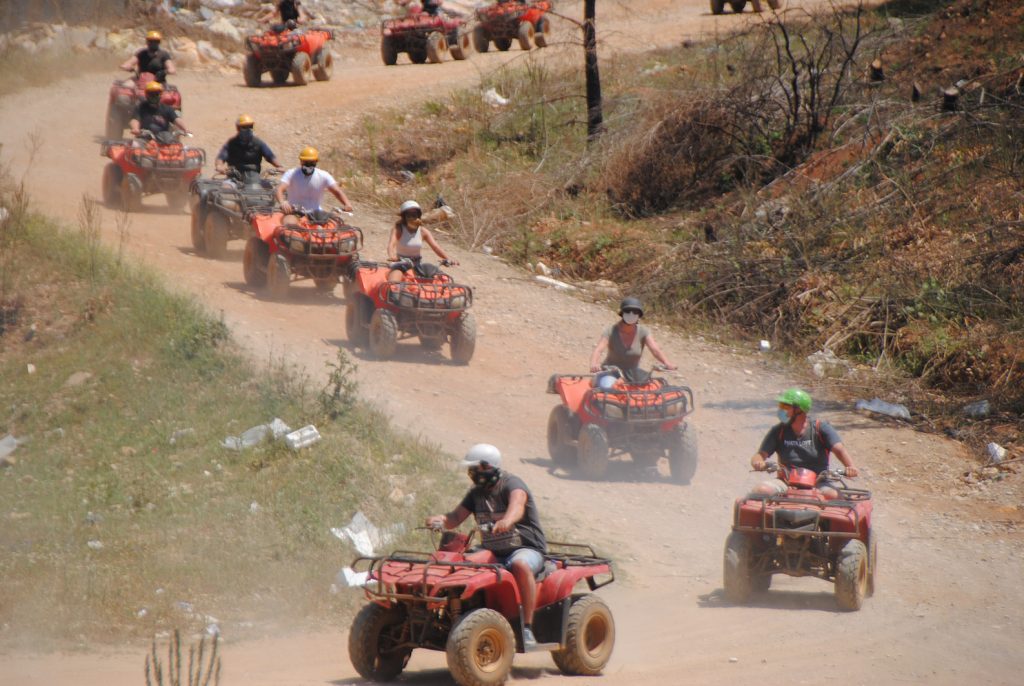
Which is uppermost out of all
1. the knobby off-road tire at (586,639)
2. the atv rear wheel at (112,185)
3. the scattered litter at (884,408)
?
the atv rear wheel at (112,185)

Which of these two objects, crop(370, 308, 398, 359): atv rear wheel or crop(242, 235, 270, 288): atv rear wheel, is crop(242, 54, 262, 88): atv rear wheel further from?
crop(370, 308, 398, 359): atv rear wheel

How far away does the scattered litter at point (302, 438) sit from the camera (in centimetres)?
1053

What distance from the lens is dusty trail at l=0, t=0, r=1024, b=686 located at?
743 cm

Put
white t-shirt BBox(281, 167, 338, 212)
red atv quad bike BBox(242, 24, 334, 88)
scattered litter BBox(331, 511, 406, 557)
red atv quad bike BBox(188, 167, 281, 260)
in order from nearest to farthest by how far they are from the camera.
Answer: scattered litter BBox(331, 511, 406, 557)
white t-shirt BBox(281, 167, 338, 212)
red atv quad bike BBox(188, 167, 281, 260)
red atv quad bike BBox(242, 24, 334, 88)

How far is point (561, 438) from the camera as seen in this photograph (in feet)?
38.2

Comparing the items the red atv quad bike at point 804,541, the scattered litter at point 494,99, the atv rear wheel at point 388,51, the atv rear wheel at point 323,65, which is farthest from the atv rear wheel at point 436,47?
the red atv quad bike at point 804,541

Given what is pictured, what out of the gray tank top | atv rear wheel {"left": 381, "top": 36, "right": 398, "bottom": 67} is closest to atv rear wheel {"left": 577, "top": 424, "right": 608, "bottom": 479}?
the gray tank top

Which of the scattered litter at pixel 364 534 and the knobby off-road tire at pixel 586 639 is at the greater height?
the knobby off-road tire at pixel 586 639

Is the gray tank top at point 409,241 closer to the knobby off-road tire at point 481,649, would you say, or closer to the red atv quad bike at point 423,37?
the knobby off-road tire at point 481,649

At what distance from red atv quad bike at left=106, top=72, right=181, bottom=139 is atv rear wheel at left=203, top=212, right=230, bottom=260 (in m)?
4.85

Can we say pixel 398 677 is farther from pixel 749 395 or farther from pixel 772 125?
pixel 772 125

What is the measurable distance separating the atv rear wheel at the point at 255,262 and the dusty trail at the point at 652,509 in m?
0.26

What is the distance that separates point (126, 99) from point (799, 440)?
1597 centimetres

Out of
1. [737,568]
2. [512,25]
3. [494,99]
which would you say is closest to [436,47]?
[512,25]
